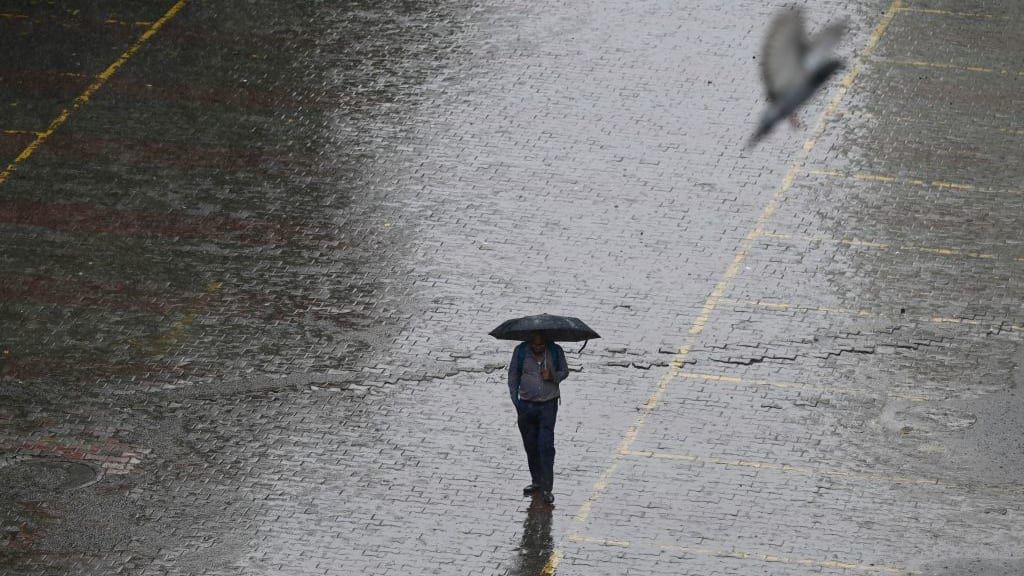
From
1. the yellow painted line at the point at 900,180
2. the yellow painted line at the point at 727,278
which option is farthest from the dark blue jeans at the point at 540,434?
the yellow painted line at the point at 900,180

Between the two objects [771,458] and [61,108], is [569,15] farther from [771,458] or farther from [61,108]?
[771,458]

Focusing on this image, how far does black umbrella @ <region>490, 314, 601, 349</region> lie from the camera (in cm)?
1617

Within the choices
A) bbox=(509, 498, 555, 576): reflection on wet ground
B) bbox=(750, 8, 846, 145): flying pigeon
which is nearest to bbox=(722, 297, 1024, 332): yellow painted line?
bbox=(750, 8, 846, 145): flying pigeon

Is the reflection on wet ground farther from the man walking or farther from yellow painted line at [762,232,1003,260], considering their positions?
yellow painted line at [762,232,1003,260]

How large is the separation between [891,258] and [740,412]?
372cm

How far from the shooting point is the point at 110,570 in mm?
15906

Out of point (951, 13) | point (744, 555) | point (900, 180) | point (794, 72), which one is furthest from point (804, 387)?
point (951, 13)

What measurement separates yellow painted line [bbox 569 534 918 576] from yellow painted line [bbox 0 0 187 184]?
33.2 ft

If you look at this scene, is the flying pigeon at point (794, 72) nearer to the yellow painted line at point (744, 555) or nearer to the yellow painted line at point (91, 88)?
the yellow painted line at point (744, 555)

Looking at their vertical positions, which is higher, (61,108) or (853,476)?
(61,108)

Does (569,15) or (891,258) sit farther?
(569,15)

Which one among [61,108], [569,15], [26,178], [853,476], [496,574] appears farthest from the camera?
[569,15]

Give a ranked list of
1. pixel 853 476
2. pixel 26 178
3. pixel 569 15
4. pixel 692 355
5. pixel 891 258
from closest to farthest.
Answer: pixel 853 476 < pixel 692 355 < pixel 891 258 < pixel 26 178 < pixel 569 15

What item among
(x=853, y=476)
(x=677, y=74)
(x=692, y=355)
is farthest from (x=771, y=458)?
(x=677, y=74)
